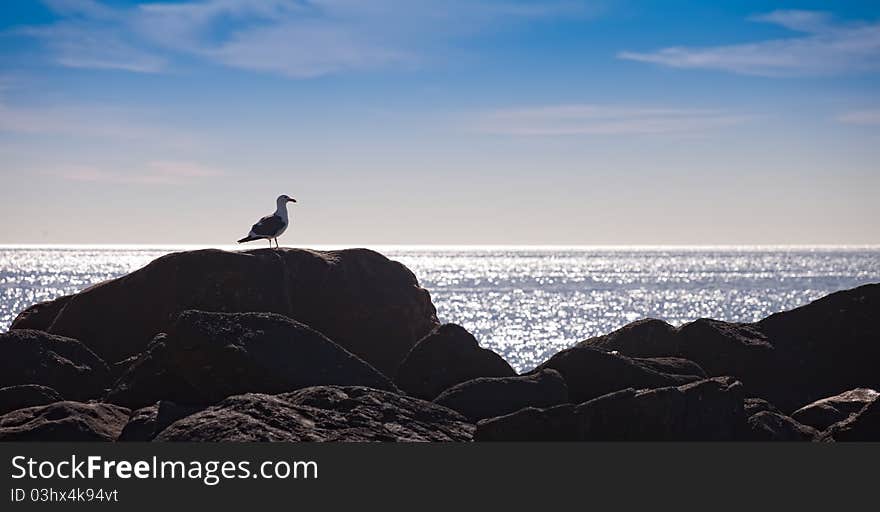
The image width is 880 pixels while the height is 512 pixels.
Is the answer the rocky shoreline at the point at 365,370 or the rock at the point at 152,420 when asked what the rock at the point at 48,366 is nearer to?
the rocky shoreline at the point at 365,370

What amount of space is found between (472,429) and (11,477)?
5.46m

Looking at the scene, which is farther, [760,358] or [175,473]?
[760,358]

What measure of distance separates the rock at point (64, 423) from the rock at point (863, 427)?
9577 mm

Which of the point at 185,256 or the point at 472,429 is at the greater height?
the point at 185,256

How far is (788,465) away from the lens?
40.5 feet

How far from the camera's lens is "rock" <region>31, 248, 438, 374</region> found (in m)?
20.4

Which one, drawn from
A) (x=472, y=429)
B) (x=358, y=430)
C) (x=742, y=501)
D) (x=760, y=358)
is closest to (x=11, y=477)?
(x=358, y=430)

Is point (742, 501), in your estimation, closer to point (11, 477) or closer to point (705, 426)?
point (705, 426)

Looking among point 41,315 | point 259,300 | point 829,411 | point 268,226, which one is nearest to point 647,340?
point 829,411

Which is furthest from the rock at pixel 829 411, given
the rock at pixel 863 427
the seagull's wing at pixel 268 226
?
the seagull's wing at pixel 268 226

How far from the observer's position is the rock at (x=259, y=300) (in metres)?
20.4

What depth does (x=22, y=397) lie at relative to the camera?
15.5 meters

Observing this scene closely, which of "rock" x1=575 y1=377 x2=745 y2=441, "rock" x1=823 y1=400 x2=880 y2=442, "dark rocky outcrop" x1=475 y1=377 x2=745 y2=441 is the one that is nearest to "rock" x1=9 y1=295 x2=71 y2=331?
"dark rocky outcrop" x1=475 y1=377 x2=745 y2=441

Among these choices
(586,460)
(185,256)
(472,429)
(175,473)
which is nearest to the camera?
(175,473)
